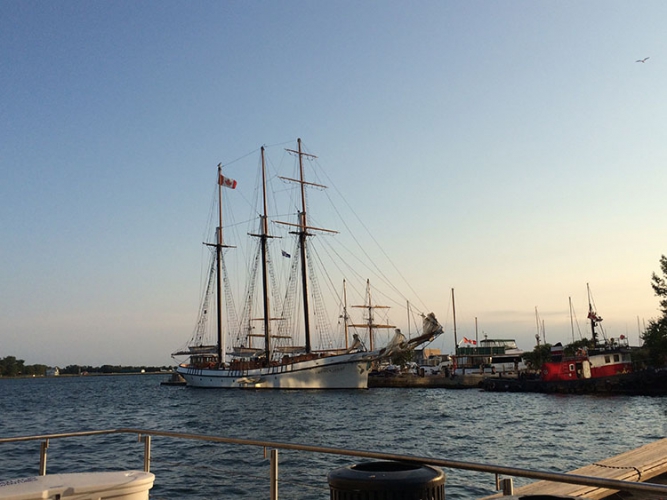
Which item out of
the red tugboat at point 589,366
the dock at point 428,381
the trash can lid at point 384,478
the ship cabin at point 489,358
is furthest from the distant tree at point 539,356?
the trash can lid at point 384,478

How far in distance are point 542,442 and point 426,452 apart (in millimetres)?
7010

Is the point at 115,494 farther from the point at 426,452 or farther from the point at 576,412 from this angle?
the point at 576,412

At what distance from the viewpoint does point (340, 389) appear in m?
74.9

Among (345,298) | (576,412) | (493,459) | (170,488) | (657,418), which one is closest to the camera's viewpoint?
(170,488)

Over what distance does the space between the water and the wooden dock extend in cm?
379

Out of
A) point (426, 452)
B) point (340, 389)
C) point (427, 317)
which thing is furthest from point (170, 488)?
point (340, 389)

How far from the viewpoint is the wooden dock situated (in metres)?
7.88

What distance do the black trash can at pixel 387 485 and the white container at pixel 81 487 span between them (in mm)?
1286

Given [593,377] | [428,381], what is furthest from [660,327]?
[428,381]

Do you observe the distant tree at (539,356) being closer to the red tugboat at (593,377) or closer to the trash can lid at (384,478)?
the red tugboat at (593,377)

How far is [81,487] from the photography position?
3.71m

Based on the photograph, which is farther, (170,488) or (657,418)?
(657,418)

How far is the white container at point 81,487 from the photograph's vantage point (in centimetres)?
359

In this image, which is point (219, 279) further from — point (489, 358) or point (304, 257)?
point (489, 358)
